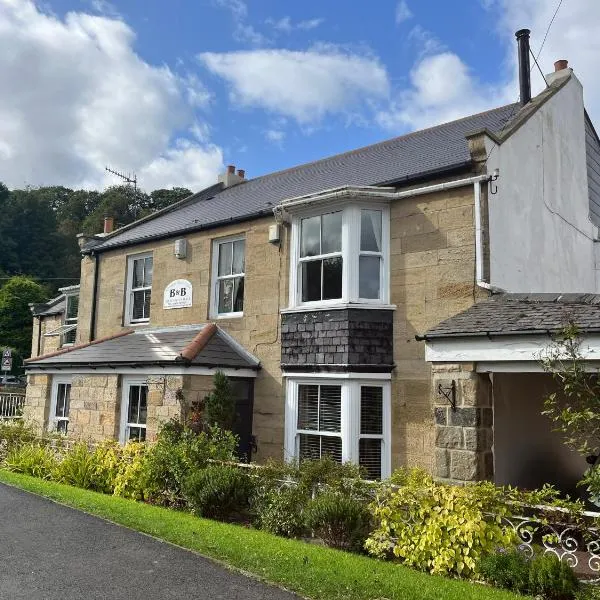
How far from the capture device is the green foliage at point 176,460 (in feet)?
31.6

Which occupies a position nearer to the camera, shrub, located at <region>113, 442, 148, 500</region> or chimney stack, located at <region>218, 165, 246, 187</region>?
shrub, located at <region>113, 442, 148, 500</region>

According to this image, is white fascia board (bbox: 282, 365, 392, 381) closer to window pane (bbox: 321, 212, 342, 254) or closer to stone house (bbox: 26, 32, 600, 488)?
stone house (bbox: 26, 32, 600, 488)

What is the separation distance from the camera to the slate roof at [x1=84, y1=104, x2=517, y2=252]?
457 inches

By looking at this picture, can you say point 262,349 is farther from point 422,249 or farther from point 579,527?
point 579,527

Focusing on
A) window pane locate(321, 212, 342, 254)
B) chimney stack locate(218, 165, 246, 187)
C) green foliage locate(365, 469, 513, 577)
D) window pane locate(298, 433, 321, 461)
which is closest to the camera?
green foliage locate(365, 469, 513, 577)

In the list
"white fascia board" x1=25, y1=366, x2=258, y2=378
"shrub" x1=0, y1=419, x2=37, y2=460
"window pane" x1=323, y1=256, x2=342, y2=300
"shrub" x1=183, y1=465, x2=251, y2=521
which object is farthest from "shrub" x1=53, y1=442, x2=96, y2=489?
"window pane" x1=323, y1=256, x2=342, y2=300

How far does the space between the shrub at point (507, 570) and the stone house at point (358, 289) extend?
1.51m

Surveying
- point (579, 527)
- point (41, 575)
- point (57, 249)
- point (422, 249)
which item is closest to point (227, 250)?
point (422, 249)

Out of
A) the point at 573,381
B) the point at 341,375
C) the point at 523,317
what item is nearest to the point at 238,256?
the point at 341,375

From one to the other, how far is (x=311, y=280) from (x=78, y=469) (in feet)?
19.9

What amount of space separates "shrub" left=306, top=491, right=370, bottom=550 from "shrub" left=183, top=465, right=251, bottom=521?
171 centimetres

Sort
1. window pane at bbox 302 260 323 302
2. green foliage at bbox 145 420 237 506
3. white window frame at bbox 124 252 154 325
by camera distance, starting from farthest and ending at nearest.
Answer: white window frame at bbox 124 252 154 325
window pane at bbox 302 260 323 302
green foliage at bbox 145 420 237 506

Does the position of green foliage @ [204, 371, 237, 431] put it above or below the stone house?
below

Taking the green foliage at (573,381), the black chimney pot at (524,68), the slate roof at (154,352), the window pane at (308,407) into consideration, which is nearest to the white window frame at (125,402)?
the slate roof at (154,352)
